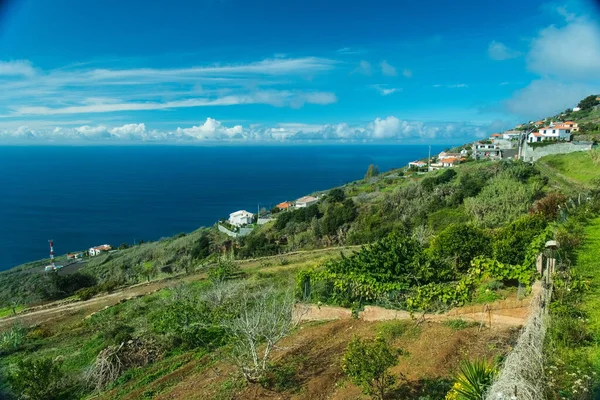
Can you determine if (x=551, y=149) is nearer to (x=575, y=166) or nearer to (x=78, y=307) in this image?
(x=575, y=166)

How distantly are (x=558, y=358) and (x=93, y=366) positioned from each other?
7798 millimetres

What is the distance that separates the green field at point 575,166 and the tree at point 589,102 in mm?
53217

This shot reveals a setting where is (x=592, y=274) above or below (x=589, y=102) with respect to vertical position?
below

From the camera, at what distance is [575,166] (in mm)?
25750

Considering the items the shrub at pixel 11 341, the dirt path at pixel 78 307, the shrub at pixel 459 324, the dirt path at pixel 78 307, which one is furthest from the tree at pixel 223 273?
the shrub at pixel 459 324

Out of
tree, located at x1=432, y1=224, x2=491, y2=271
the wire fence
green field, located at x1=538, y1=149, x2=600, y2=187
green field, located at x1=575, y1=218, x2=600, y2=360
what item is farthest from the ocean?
the wire fence

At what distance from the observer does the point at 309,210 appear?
3606cm

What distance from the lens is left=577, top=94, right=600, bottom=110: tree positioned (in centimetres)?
7031

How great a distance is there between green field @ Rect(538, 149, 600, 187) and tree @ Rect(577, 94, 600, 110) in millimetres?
53217

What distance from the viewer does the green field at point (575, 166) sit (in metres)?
22.0

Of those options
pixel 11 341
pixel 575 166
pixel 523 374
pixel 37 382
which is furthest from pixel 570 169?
pixel 11 341

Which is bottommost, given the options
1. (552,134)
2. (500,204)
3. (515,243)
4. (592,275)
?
(500,204)

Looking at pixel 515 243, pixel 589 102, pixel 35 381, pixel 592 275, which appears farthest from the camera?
pixel 589 102

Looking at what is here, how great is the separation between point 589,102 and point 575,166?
197ft
